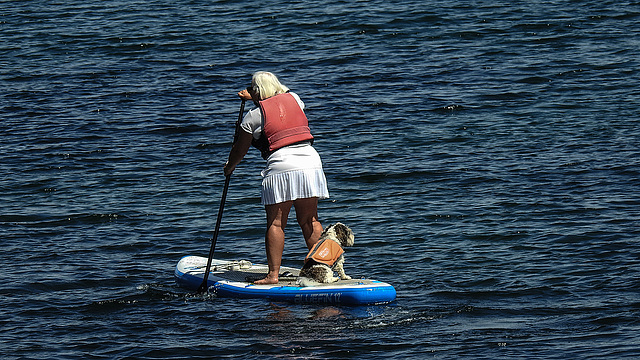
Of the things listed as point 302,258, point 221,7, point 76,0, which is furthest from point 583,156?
point 76,0

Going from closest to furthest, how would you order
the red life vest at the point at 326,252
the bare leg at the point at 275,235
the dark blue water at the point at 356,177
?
the dark blue water at the point at 356,177 < the red life vest at the point at 326,252 < the bare leg at the point at 275,235

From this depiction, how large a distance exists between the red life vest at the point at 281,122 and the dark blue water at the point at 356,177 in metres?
1.50

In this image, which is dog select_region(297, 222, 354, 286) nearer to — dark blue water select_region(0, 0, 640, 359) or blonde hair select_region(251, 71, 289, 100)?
dark blue water select_region(0, 0, 640, 359)

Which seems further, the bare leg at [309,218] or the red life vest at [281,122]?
the bare leg at [309,218]

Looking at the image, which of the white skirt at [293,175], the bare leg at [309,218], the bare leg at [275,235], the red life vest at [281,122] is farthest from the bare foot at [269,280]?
the red life vest at [281,122]

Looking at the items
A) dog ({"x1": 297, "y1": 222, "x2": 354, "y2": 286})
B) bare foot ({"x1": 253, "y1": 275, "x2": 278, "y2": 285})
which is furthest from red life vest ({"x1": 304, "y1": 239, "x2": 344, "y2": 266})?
bare foot ({"x1": 253, "y1": 275, "x2": 278, "y2": 285})

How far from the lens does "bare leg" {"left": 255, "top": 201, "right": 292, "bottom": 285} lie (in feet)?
28.1

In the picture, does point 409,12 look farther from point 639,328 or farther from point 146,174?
point 639,328

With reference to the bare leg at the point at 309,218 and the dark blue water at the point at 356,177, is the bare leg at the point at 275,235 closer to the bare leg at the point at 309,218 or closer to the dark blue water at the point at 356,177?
the bare leg at the point at 309,218

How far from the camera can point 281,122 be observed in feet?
27.3

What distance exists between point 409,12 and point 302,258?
1451 cm

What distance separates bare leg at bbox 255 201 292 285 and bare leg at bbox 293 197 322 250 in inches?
4.2

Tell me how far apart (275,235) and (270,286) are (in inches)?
19.3

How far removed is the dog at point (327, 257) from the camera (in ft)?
27.5
